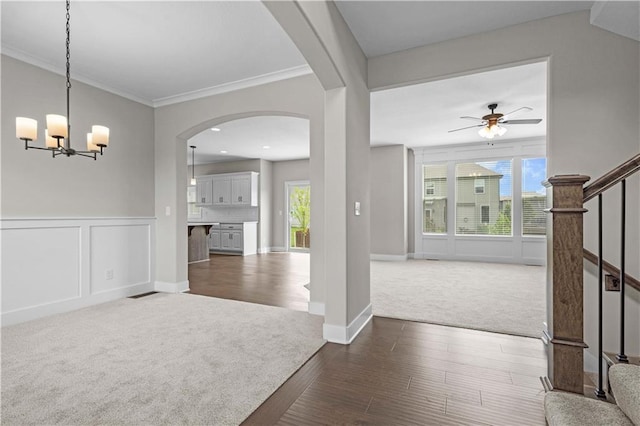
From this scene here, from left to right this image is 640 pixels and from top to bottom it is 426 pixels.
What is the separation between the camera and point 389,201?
288 inches

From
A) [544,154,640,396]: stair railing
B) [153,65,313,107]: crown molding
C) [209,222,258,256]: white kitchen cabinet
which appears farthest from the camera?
[209,222,258,256]: white kitchen cabinet

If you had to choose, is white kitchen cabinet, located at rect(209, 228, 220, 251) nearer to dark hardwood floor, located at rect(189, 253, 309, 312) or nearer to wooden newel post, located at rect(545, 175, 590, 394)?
dark hardwood floor, located at rect(189, 253, 309, 312)

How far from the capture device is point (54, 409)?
165 centimetres

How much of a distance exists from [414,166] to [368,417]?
671cm

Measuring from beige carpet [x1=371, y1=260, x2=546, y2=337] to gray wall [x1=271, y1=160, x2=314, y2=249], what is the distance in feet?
12.3

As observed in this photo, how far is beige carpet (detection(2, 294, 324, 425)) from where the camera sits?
5.40 feet

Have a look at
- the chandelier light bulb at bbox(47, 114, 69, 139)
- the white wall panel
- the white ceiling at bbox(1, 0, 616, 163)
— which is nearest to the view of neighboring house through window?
the white ceiling at bbox(1, 0, 616, 163)

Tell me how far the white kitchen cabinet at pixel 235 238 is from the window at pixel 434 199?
14.7ft

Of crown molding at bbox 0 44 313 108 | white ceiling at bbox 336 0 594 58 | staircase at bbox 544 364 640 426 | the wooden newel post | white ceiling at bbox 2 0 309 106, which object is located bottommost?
staircase at bbox 544 364 640 426

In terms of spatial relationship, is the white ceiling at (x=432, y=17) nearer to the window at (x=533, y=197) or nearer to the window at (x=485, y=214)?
the window at (x=533, y=197)

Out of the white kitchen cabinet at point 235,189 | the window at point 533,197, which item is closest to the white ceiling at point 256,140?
the white kitchen cabinet at point 235,189

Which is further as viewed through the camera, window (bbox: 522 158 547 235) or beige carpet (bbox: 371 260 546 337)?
window (bbox: 522 158 547 235)

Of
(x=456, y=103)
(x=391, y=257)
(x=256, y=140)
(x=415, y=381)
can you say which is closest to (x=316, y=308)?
(x=415, y=381)

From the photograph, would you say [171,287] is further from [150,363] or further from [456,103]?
[456,103]
